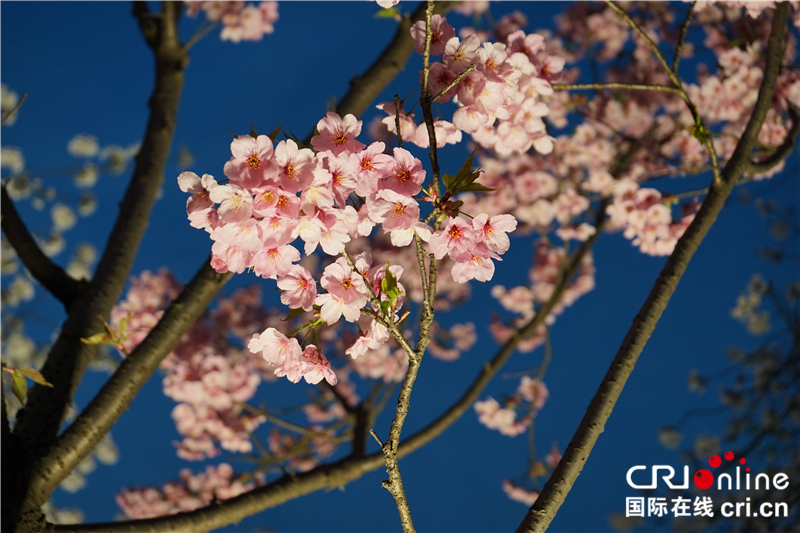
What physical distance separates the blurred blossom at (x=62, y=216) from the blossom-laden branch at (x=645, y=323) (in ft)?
15.5

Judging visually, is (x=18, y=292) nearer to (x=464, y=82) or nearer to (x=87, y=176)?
(x=87, y=176)

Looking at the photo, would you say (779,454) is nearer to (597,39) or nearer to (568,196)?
(568,196)

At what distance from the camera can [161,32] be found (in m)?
1.85

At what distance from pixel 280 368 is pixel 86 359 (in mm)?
761

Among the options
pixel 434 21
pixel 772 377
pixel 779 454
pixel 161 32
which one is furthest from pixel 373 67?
pixel 779 454

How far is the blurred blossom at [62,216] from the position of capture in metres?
4.56

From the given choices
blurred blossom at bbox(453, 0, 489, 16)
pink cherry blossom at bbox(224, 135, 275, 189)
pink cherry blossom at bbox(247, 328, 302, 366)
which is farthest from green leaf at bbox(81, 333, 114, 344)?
blurred blossom at bbox(453, 0, 489, 16)

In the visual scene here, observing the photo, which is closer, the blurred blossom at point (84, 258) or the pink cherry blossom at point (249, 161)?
the pink cherry blossom at point (249, 161)

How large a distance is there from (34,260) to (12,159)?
3564 millimetres

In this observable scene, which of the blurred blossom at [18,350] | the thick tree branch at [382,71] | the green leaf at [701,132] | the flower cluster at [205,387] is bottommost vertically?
the green leaf at [701,132]

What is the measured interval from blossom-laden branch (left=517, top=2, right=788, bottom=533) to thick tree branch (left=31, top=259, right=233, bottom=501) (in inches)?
31.1

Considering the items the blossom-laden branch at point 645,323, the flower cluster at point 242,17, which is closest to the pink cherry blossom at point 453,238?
the blossom-laden branch at point 645,323

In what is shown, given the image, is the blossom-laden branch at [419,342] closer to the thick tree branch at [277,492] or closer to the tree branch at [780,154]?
the thick tree branch at [277,492]

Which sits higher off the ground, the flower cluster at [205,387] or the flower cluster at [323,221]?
the flower cluster at [205,387]
